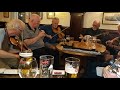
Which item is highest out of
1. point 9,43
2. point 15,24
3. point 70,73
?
point 15,24

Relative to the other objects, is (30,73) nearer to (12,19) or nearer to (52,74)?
(52,74)

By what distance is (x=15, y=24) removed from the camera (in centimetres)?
110

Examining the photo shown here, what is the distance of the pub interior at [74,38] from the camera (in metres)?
1.11

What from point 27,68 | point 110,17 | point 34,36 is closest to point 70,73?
point 27,68

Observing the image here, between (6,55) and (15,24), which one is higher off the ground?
(15,24)

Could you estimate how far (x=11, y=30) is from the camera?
3.56 ft

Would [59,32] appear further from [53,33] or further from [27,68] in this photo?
[27,68]

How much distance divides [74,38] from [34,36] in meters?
0.27

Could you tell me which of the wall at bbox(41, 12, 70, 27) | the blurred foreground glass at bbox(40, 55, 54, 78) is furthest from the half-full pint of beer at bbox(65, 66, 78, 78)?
the wall at bbox(41, 12, 70, 27)

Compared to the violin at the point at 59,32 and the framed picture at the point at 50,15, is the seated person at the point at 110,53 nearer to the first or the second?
the violin at the point at 59,32

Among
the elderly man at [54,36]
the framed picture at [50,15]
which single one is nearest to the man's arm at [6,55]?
the elderly man at [54,36]

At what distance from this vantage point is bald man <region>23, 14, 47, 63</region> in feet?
3.67
